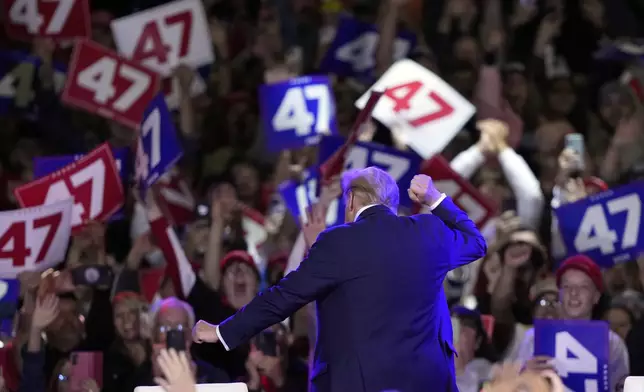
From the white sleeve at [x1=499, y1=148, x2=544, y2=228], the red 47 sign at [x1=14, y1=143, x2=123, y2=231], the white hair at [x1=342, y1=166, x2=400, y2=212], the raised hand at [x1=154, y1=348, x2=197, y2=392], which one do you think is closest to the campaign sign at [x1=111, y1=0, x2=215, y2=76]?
the red 47 sign at [x1=14, y1=143, x2=123, y2=231]

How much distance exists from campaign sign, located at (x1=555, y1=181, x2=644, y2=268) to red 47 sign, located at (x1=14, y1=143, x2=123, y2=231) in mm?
2418

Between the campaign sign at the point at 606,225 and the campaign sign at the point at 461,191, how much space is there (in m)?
0.42

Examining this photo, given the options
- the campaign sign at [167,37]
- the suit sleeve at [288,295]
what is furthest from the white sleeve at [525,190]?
the suit sleeve at [288,295]

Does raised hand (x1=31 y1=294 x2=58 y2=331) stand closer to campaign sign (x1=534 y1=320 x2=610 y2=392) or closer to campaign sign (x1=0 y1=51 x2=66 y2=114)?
campaign sign (x1=534 y1=320 x2=610 y2=392)

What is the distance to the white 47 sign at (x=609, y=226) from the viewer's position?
851 cm

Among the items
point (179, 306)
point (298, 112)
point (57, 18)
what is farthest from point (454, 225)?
point (57, 18)

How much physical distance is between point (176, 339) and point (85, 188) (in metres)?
1.99

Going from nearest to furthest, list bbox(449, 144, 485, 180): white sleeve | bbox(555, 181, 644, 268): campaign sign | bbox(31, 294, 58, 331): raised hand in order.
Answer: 1. bbox(31, 294, 58, 331): raised hand
2. bbox(555, 181, 644, 268): campaign sign
3. bbox(449, 144, 485, 180): white sleeve

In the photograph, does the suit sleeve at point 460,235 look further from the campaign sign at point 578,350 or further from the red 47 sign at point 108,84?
the red 47 sign at point 108,84

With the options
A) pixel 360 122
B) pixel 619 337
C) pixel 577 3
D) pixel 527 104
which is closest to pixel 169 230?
pixel 360 122

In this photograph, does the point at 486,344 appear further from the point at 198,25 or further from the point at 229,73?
the point at 229,73

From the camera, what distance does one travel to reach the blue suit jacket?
5770mm

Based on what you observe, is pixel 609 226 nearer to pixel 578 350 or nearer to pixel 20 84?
pixel 578 350

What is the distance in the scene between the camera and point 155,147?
29.3 ft
